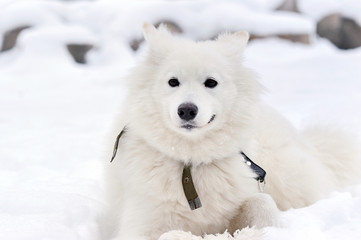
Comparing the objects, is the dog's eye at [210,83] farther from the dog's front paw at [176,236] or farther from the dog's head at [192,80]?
the dog's front paw at [176,236]

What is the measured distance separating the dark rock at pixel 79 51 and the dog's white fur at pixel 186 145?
409 inches

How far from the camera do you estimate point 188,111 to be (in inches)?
101

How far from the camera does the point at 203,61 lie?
283 centimetres

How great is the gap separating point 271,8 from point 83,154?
12181 millimetres

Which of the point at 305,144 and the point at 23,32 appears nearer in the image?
the point at 305,144

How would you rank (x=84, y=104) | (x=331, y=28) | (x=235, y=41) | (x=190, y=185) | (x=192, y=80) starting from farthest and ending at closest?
(x=331, y=28)
(x=84, y=104)
(x=235, y=41)
(x=192, y=80)
(x=190, y=185)

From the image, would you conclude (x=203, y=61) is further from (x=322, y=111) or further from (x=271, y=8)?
(x=271, y=8)

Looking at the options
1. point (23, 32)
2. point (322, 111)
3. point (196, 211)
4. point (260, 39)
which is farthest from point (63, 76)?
point (196, 211)

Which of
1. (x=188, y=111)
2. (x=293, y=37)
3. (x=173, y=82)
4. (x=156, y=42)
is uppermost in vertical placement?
(x=293, y=37)

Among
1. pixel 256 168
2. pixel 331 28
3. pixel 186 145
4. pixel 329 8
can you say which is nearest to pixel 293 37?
pixel 331 28

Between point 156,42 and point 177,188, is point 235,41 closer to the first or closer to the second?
point 156,42

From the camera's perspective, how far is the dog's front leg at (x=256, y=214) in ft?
8.61

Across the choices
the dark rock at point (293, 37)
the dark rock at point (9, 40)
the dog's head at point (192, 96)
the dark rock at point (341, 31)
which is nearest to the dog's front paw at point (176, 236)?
the dog's head at point (192, 96)

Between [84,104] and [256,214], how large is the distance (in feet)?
21.0
